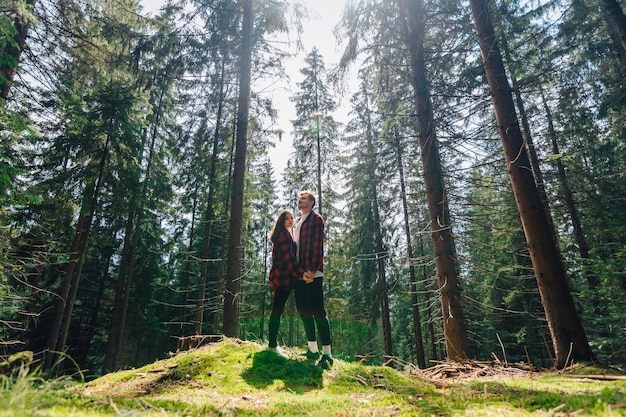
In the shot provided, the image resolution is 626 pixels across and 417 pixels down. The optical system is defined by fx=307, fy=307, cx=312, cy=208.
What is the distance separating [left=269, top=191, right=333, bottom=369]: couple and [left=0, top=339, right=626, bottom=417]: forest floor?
50cm

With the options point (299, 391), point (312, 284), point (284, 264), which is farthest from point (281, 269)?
point (299, 391)

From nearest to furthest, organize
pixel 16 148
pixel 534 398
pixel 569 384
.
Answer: pixel 534 398, pixel 569 384, pixel 16 148

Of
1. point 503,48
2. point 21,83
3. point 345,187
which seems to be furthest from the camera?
point 345,187

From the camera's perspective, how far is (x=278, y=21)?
8.99 m

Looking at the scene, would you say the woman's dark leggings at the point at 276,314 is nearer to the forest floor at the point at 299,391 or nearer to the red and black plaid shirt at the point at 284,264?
Answer: the red and black plaid shirt at the point at 284,264

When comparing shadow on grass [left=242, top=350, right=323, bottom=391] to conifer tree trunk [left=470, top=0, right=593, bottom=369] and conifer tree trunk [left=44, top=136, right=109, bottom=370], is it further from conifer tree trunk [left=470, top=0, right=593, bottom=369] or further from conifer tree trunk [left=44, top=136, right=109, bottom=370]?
conifer tree trunk [left=44, top=136, right=109, bottom=370]

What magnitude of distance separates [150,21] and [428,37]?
8.55 metres

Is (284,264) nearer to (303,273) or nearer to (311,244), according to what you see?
(303,273)

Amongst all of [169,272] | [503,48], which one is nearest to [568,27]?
[503,48]

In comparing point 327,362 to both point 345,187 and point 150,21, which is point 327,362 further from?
point 345,187

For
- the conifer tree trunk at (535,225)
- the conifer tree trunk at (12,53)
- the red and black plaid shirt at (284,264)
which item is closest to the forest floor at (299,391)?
the conifer tree trunk at (535,225)

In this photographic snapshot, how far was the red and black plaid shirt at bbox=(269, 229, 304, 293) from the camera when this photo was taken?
445 centimetres

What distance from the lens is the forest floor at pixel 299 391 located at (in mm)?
1696

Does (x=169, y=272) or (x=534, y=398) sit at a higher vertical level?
(x=169, y=272)
